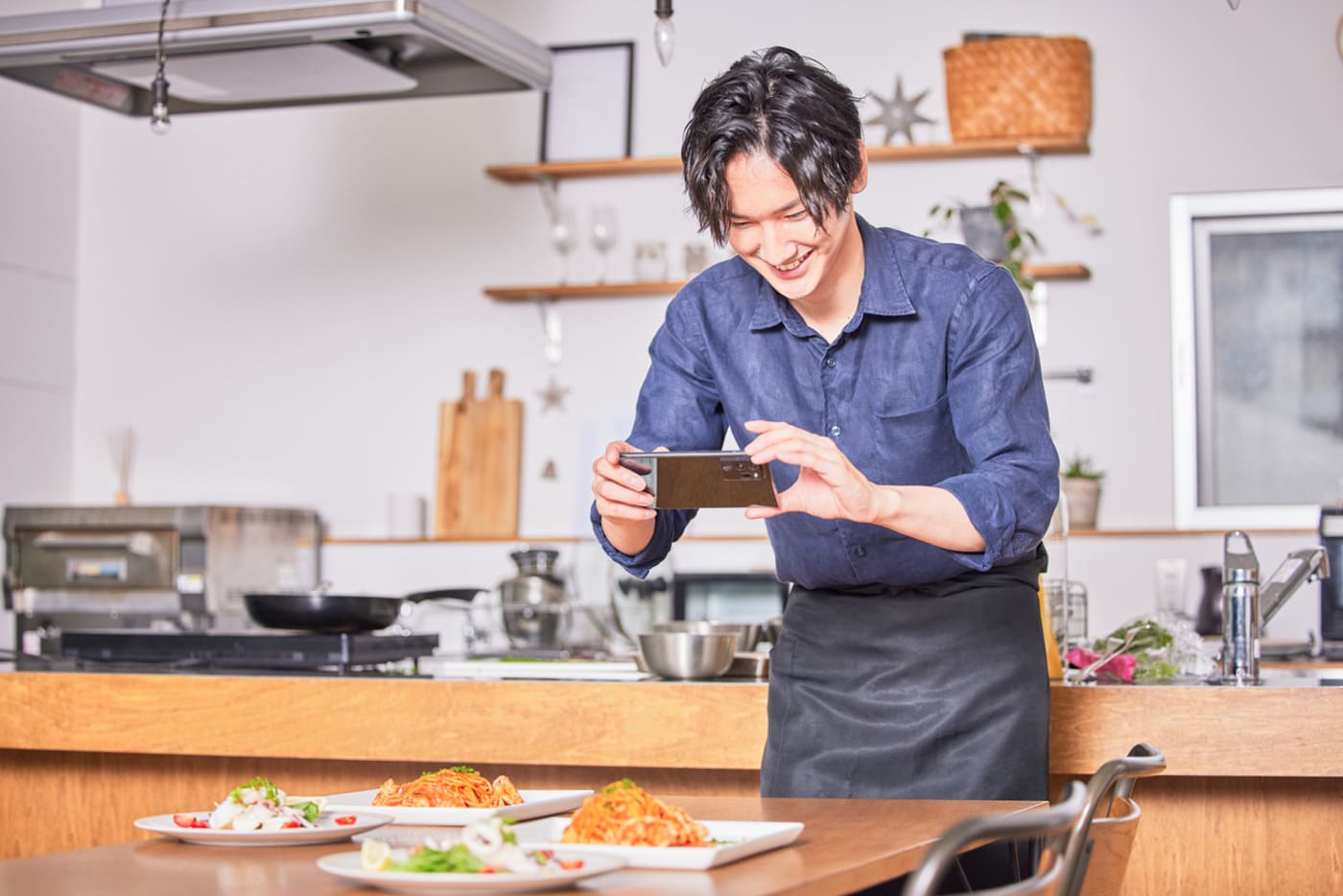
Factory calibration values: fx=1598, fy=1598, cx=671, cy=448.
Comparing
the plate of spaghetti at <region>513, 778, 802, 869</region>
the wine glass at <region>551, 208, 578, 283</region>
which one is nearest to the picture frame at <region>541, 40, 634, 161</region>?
the wine glass at <region>551, 208, 578, 283</region>

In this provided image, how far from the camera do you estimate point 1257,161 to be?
4.48 m

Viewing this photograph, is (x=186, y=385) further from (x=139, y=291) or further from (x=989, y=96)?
(x=989, y=96)

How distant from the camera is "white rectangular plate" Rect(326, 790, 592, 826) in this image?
1.39 m

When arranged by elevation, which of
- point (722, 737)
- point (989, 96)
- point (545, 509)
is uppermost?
point (989, 96)

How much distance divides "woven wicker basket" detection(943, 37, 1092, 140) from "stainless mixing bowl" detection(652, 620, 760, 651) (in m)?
2.36

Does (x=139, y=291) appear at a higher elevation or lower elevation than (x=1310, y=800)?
higher

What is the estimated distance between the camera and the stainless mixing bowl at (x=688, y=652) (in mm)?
2355

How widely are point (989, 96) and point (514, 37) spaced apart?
1821mm

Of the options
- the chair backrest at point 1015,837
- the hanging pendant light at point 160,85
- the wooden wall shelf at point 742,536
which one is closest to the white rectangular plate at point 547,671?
the hanging pendant light at point 160,85

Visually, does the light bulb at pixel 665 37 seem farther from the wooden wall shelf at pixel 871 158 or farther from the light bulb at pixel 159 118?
the wooden wall shelf at pixel 871 158

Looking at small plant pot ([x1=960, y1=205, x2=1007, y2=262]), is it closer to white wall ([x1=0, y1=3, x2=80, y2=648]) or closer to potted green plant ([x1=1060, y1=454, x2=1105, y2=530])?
potted green plant ([x1=1060, y1=454, x2=1105, y2=530])

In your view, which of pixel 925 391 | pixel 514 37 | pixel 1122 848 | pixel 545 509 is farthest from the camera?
pixel 545 509

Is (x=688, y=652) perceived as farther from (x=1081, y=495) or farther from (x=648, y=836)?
(x=1081, y=495)

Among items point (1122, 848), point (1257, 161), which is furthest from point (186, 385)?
point (1122, 848)
